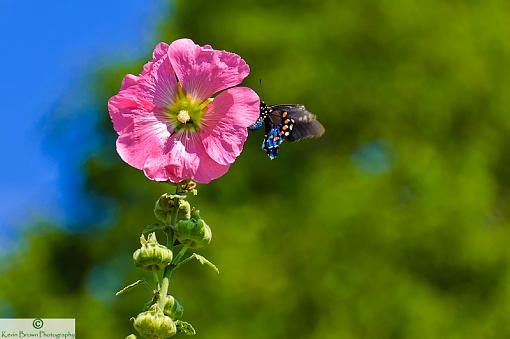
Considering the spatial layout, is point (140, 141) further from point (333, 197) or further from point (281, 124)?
point (333, 197)

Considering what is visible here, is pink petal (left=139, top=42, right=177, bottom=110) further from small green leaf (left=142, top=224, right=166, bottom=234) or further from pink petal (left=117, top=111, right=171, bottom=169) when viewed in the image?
small green leaf (left=142, top=224, right=166, bottom=234)

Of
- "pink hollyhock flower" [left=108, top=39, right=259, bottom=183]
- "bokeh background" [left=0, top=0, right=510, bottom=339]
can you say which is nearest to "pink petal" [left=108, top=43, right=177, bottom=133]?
"pink hollyhock flower" [left=108, top=39, right=259, bottom=183]

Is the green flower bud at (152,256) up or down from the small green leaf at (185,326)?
up

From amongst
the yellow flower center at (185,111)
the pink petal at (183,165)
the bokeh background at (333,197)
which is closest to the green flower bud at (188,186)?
the pink petal at (183,165)

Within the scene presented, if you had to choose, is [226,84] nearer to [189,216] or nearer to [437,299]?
[189,216]

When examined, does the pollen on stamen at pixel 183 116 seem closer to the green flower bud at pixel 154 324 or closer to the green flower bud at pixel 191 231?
the green flower bud at pixel 191 231

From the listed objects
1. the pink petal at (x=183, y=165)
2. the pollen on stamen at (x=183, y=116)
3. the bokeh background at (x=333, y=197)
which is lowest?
the pink petal at (x=183, y=165)

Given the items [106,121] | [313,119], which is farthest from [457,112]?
[313,119]

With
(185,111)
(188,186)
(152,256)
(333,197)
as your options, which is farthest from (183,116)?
(333,197)
